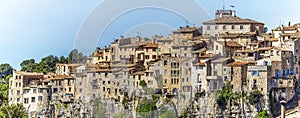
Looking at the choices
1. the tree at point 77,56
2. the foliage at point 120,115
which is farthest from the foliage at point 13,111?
the tree at point 77,56

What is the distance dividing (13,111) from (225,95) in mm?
7509

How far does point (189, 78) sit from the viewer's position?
18797 millimetres

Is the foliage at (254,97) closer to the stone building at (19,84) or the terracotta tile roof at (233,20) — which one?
the terracotta tile roof at (233,20)

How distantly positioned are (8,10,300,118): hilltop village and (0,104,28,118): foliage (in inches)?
121

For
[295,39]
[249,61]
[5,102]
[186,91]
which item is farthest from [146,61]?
[5,102]

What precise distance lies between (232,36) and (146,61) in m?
3.06

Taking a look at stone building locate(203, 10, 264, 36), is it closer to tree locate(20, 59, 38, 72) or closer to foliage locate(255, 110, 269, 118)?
foliage locate(255, 110, 269, 118)

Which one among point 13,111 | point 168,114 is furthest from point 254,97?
point 13,111

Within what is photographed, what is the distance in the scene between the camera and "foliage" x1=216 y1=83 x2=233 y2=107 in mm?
18234

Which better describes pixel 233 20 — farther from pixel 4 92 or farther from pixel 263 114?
pixel 4 92

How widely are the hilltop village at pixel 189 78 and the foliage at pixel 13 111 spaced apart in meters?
3.06

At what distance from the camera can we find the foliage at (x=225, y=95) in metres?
18.2

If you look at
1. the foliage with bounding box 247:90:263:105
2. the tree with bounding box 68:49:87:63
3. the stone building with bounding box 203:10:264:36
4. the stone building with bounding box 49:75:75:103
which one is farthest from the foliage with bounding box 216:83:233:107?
the tree with bounding box 68:49:87:63

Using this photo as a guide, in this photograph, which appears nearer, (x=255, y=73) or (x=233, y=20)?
(x=255, y=73)
